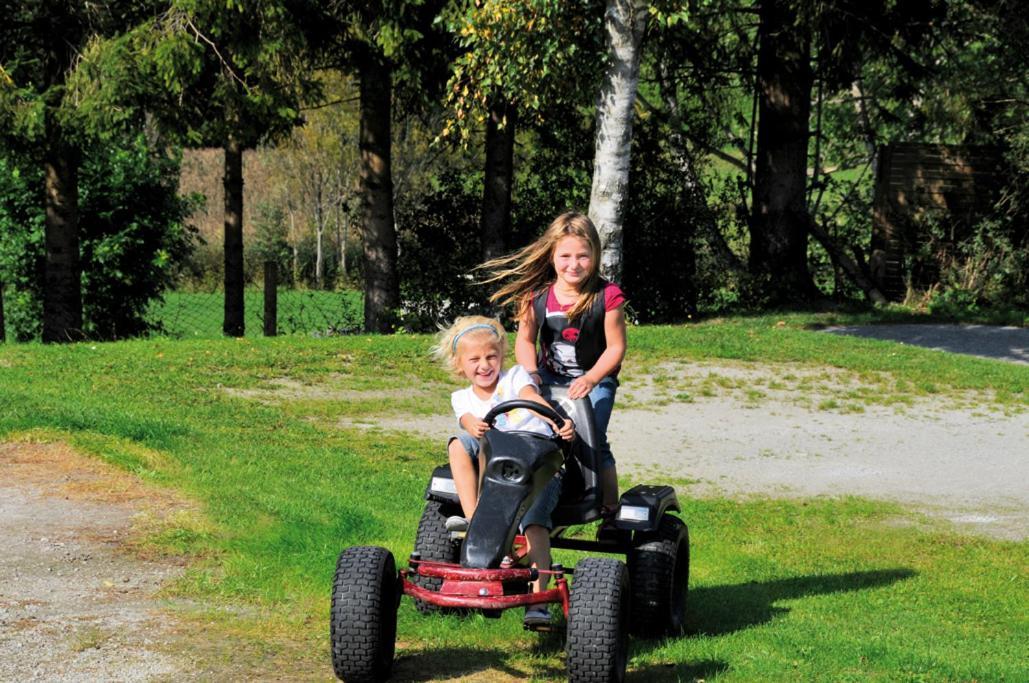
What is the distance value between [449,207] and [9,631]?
51.7 feet

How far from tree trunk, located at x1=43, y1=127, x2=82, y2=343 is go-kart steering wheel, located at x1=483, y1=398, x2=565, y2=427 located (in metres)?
13.4

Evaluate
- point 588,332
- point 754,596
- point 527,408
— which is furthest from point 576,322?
point 754,596

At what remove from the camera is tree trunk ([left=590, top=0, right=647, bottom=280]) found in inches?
622

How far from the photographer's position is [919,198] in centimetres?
2203

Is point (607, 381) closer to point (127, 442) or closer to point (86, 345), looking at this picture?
point (127, 442)

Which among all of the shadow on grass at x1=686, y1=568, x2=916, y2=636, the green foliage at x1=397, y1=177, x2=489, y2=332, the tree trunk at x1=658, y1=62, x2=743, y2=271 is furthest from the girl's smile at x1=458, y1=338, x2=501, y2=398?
the tree trunk at x1=658, y1=62, x2=743, y2=271

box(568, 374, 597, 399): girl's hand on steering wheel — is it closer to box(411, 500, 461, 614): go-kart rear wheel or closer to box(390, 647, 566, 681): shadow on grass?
box(411, 500, 461, 614): go-kart rear wheel

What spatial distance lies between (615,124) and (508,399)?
10.4 m

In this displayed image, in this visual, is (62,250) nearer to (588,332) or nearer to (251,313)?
(251,313)

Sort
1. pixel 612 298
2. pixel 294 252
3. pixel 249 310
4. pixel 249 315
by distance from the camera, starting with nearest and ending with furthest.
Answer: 1. pixel 612 298
2. pixel 249 310
3. pixel 249 315
4. pixel 294 252

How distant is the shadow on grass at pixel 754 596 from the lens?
6609mm

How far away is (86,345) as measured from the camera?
1550 cm

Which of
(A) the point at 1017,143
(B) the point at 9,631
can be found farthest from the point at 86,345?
(A) the point at 1017,143

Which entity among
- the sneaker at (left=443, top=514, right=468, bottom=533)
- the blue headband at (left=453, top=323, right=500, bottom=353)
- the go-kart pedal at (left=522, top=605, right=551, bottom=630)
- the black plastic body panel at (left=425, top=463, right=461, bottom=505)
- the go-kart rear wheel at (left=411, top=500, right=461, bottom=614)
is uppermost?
the blue headband at (left=453, top=323, right=500, bottom=353)
